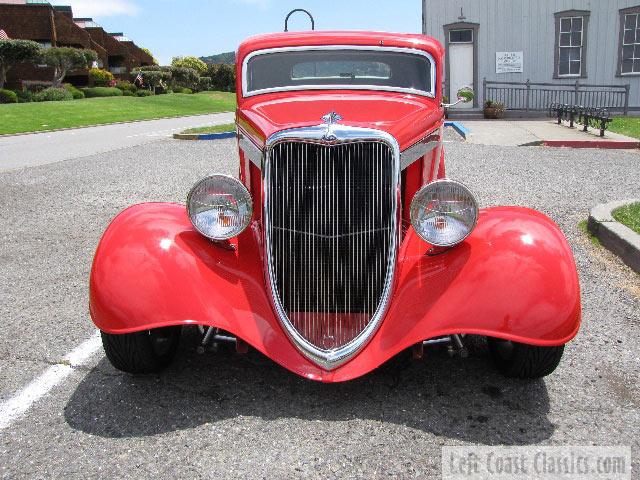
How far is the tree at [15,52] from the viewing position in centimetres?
3253

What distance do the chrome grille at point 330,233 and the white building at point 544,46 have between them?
17.8 metres

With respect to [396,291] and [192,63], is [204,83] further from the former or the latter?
[396,291]

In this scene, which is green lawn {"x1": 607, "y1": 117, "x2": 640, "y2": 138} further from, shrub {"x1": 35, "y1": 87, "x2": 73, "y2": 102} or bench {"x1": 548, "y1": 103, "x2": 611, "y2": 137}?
shrub {"x1": 35, "y1": 87, "x2": 73, "y2": 102}

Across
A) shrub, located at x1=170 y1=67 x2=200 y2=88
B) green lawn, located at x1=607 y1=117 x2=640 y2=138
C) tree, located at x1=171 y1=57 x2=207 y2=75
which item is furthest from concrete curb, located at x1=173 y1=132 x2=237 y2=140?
tree, located at x1=171 y1=57 x2=207 y2=75

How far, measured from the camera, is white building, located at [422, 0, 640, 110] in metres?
19.5

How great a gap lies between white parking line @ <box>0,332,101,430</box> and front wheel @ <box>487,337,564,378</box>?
8.06ft

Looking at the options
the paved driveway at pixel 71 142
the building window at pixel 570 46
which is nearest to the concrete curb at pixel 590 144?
the building window at pixel 570 46

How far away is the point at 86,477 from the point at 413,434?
145 centimetres

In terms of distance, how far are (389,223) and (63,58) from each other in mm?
37680

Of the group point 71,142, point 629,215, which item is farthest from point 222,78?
point 629,215

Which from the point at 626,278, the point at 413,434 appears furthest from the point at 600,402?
the point at 626,278

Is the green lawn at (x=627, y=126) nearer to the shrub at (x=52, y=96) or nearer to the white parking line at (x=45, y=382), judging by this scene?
the white parking line at (x=45, y=382)

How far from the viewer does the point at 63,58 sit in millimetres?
35844

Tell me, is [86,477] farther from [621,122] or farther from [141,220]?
[621,122]
